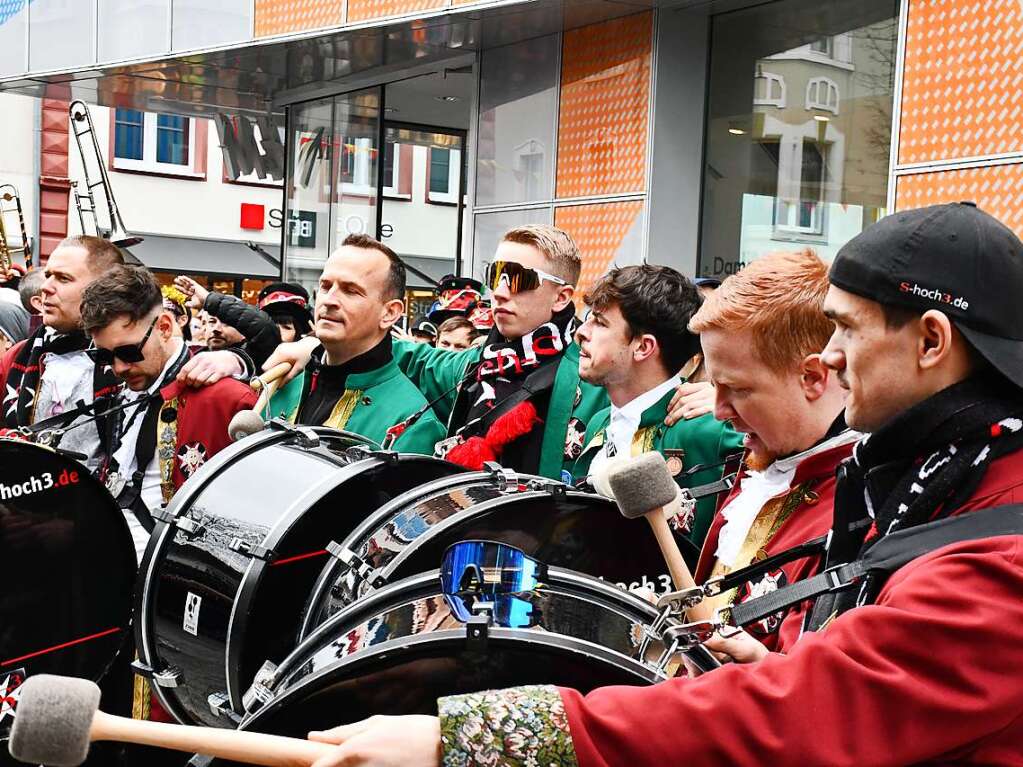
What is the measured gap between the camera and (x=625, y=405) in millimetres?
3725

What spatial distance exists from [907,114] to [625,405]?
13.9 feet

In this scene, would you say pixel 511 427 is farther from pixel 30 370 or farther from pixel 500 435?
pixel 30 370

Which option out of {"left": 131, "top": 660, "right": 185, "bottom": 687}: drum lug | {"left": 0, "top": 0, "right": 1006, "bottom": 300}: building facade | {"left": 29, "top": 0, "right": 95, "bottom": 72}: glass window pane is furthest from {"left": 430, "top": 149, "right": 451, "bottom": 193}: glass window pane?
{"left": 131, "top": 660, "right": 185, "bottom": 687}: drum lug

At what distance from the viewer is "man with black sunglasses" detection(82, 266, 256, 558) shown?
180 inches

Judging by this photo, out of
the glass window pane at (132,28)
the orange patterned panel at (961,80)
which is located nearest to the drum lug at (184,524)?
the orange patterned panel at (961,80)

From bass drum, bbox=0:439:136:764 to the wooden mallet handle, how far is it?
8.87 feet

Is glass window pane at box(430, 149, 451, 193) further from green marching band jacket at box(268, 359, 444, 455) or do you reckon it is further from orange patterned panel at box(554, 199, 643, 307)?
green marching band jacket at box(268, 359, 444, 455)

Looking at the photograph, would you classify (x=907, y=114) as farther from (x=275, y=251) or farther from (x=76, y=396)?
(x=275, y=251)

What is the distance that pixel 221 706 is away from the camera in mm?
3236

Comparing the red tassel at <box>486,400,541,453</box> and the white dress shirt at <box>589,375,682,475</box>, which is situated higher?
the white dress shirt at <box>589,375,682,475</box>

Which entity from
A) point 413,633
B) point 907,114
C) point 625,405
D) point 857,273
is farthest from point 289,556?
point 907,114

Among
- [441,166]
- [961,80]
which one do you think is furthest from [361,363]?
[441,166]

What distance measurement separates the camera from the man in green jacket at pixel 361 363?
14.7 ft

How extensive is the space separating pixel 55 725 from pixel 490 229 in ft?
29.8
